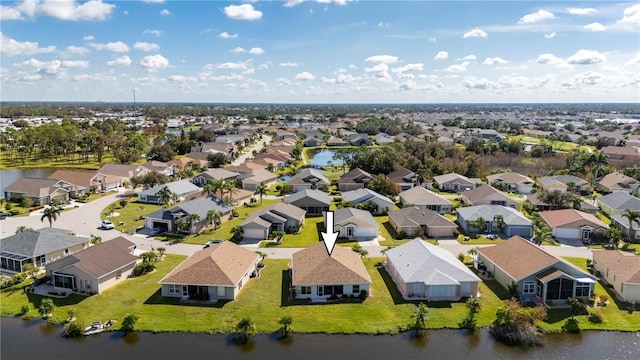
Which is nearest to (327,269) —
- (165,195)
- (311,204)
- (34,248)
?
(311,204)

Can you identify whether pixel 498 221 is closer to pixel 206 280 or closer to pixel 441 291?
pixel 441 291

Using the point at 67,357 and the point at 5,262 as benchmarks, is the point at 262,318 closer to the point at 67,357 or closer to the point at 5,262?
the point at 67,357

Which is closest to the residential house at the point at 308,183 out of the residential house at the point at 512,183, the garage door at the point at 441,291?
the residential house at the point at 512,183

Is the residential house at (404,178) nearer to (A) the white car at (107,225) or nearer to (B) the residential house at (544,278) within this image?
(B) the residential house at (544,278)

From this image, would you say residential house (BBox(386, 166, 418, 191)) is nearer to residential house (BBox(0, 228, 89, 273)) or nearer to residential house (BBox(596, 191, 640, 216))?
residential house (BBox(596, 191, 640, 216))

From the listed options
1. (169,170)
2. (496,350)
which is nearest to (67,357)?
(496,350)

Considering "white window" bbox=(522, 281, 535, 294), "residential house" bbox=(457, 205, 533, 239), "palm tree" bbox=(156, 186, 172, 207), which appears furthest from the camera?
"palm tree" bbox=(156, 186, 172, 207)

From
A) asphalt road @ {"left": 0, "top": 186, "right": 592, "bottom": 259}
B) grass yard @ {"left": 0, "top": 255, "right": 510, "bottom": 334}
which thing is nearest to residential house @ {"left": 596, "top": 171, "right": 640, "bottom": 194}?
asphalt road @ {"left": 0, "top": 186, "right": 592, "bottom": 259}
